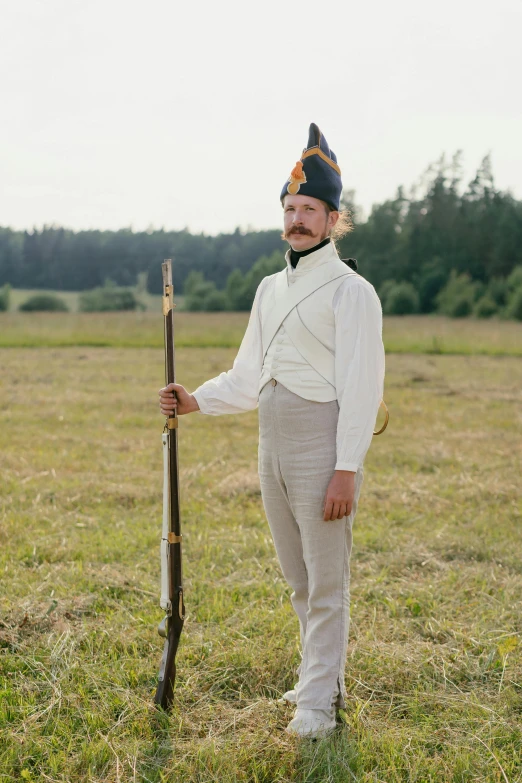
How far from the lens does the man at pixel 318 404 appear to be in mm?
2781

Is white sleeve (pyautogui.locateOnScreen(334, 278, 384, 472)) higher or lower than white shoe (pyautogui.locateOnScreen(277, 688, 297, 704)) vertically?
higher

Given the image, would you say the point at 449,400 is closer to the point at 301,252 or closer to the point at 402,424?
the point at 402,424

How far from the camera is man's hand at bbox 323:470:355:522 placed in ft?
9.13

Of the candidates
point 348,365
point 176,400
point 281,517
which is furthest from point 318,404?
point 176,400

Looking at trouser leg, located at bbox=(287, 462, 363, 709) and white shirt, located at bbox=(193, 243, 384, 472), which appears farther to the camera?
trouser leg, located at bbox=(287, 462, 363, 709)

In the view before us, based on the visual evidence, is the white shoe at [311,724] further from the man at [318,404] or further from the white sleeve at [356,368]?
the white sleeve at [356,368]

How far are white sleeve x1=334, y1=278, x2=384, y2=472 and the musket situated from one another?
2.41ft

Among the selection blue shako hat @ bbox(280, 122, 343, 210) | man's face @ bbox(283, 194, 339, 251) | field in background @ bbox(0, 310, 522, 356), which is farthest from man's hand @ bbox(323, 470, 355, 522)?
field in background @ bbox(0, 310, 522, 356)

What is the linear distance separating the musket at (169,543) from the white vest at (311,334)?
0.46 meters

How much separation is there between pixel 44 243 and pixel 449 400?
1365 inches

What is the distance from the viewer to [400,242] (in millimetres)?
47594

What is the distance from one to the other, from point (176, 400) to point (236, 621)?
1.54 metres

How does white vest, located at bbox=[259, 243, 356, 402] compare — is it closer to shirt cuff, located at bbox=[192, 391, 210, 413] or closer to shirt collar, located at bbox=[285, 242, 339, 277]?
shirt collar, located at bbox=[285, 242, 339, 277]

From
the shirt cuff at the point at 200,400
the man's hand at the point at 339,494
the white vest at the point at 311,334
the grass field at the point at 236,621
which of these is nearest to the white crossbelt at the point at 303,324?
the white vest at the point at 311,334
